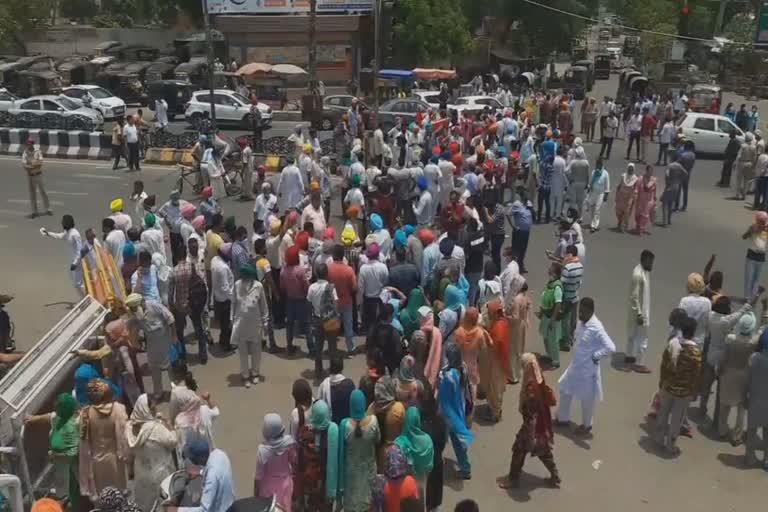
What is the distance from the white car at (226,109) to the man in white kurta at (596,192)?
1536 centimetres

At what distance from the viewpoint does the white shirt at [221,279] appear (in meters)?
9.30

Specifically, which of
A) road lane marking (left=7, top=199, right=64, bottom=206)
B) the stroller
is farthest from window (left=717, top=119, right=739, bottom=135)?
the stroller

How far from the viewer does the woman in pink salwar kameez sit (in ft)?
49.2

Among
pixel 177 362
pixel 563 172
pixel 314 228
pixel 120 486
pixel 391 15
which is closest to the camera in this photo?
pixel 120 486

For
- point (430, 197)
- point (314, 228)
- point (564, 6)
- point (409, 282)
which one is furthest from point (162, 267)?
point (564, 6)

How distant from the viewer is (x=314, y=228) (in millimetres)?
10898

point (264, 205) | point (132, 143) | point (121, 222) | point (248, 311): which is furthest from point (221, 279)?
point (132, 143)

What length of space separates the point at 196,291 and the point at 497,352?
359 cm

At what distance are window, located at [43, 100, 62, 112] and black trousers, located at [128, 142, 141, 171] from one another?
7731 mm

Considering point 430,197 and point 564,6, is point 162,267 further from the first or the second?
point 564,6

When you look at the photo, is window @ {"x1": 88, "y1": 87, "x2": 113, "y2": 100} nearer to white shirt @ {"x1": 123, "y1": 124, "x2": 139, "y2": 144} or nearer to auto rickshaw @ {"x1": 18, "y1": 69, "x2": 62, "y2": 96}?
auto rickshaw @ {"x1": 18, "y1": 69, "x2": 62, "y2": 96}

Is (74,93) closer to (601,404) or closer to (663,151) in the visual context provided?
(663,151)

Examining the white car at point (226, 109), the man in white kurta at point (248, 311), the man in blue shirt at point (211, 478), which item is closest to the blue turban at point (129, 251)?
the man in white kurta at point (248, 311)

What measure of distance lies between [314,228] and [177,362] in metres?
2.84
